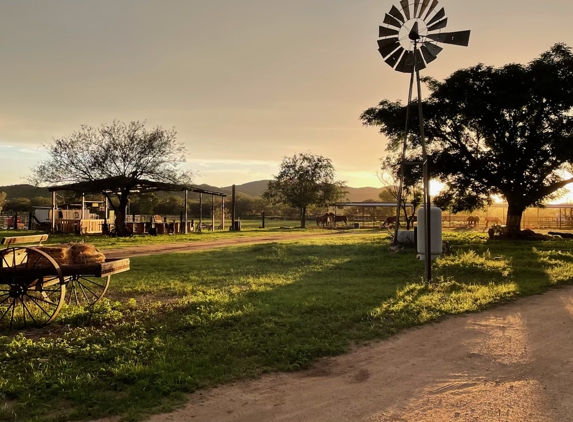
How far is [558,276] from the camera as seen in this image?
1083 cm

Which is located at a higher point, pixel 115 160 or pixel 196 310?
pixel 115 160

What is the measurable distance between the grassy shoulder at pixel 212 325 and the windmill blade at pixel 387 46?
21.5ft

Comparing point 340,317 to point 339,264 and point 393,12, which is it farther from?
point 393,12

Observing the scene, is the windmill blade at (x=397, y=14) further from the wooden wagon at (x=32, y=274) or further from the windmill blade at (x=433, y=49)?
the wooden wagon at (x=32, y=274)

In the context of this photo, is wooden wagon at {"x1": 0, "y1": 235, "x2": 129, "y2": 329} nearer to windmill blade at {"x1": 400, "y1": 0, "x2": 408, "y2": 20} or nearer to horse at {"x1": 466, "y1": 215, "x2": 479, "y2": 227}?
windmill blade at {"x1": 400, "y1": 0, "x2": 408, "y2": 20}

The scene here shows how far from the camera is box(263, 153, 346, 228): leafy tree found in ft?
155

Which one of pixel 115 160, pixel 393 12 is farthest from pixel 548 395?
pixel 115 160

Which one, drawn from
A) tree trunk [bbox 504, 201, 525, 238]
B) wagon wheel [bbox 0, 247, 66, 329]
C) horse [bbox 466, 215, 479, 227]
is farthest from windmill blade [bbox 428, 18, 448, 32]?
horse [bbox 466, 215, 479, 227]

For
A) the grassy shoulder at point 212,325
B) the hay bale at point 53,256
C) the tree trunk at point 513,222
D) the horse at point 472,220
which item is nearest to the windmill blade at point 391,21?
the grassy shoulder at point 212,325

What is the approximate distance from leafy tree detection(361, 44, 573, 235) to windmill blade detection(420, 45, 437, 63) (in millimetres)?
8613

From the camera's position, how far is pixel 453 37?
12.0 m

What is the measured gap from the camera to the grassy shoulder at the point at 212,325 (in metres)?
4.02

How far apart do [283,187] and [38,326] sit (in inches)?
1651

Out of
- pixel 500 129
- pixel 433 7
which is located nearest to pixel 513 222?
pixel 500 129
